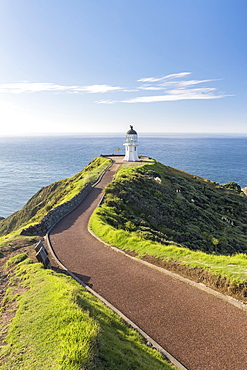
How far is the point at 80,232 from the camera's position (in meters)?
19.3

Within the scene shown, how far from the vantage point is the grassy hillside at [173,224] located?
43.4 feet

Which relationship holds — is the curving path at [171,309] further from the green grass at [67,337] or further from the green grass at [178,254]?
the green grass at [178,254]

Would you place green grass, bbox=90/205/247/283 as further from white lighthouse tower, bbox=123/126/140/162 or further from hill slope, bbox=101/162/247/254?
white lighthouse tower, bbox=123/126/140/162

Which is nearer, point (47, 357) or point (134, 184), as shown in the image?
point (47, 357)

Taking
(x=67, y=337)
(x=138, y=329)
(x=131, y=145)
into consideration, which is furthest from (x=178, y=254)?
(x=131, y=145)

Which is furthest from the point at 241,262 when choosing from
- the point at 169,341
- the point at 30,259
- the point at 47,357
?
the point at 30,259

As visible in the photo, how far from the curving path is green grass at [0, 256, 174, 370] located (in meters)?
0.90

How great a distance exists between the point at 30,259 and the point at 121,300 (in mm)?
6639

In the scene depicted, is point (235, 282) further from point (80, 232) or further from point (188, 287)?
point (80, 232)

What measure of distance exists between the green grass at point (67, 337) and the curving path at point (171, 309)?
35.6 inches

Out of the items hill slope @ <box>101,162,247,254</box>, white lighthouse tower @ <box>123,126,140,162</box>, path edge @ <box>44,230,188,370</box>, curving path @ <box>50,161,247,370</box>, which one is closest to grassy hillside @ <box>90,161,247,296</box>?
hill slope @ <box>101,162,247,254</box>

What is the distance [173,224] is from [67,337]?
64.8 feet

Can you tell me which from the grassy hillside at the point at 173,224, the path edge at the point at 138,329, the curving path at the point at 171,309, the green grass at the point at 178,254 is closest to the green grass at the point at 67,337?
the path edge at the point at 138,329

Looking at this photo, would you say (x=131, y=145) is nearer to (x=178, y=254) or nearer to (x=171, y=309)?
(x=178, y=254)
